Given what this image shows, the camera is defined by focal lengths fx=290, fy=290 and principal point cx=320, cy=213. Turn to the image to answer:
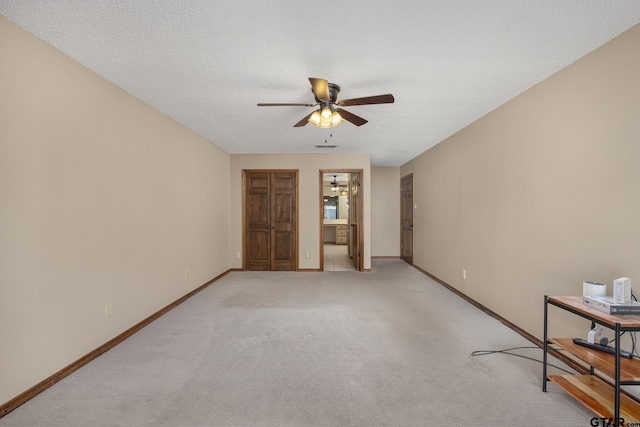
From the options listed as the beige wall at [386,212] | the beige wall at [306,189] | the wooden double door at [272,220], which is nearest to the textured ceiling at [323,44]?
the beige wall at [306,189]

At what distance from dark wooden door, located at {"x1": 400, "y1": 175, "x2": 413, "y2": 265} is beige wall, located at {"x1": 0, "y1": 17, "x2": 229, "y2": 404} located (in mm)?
5048

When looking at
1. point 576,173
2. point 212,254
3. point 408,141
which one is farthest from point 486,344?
point 212,254

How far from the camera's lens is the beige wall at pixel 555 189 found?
196cm

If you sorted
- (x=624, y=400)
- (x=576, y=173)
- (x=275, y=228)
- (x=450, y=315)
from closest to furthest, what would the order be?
(x=624, y=400) → (x=576, y=173) → (x=450, y=315) → (x=275, y=228)

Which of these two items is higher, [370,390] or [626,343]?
[626,343]

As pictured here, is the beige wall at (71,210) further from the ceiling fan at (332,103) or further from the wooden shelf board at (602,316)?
the wooden shelf board at (602,316)

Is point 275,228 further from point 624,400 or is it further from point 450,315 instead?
point 624,400

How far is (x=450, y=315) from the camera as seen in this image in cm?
351

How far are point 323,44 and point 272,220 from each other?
4.33m

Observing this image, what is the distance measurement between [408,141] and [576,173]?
9.46 ft

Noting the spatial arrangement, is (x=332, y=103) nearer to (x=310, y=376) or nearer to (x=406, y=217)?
(x=310, y=376)

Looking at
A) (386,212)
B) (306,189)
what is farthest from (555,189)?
(386,212)

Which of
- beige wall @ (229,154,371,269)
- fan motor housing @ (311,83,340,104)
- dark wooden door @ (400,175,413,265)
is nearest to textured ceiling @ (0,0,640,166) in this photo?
fan motor housing @ (311,83,340,104)

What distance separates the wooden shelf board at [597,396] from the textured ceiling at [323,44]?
7.57ft
